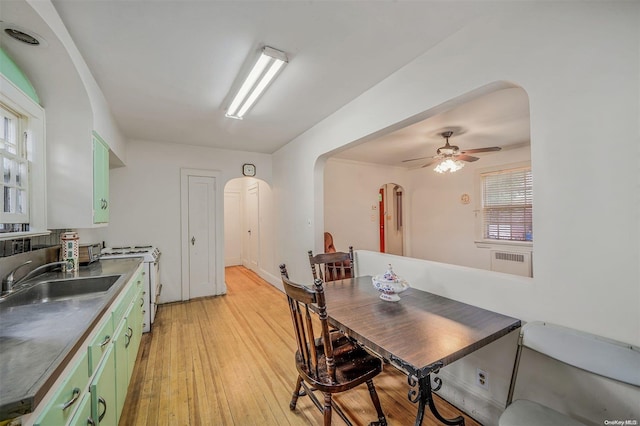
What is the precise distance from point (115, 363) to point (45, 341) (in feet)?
2.25

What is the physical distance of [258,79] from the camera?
2215mm

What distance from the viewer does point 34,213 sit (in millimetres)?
1878

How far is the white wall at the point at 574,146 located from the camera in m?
1.14

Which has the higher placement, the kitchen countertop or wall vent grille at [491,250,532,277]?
the kitchen countertop

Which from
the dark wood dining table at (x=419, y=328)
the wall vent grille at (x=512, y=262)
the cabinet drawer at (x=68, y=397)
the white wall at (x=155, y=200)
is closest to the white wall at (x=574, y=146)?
the dark wood dining table at (x=419, y=328)

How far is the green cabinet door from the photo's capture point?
228cm

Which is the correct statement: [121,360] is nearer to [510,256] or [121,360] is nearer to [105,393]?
[105,393]

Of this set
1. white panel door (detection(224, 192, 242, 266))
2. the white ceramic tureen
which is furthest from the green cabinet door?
white panel door (detection(224, 192, 242, 266))

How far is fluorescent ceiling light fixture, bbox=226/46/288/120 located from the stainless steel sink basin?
1.91 meters

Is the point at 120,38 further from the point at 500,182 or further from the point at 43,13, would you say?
the point at 500,182

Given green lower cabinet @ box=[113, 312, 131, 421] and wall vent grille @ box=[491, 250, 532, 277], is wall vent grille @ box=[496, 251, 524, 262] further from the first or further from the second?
green lower cabinet @ box=[113, 312, 131, 421]

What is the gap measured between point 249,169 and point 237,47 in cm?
299

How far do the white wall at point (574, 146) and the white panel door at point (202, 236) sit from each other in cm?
390

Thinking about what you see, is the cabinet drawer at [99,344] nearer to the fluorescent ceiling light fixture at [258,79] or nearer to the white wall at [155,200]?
the fluorescent ceiling light fixture at [258,79]
